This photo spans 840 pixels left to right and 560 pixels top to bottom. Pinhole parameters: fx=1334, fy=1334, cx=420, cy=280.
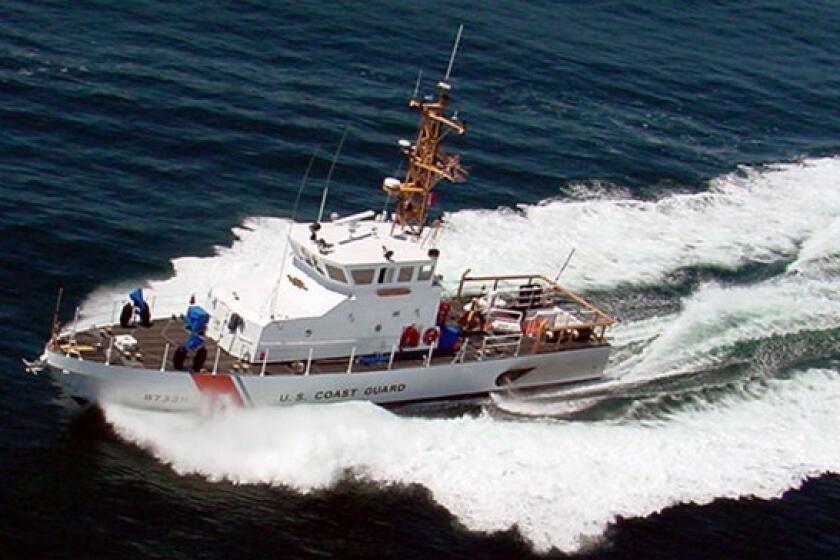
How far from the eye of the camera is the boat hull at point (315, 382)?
38031 mm

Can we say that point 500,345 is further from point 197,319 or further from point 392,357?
point 197,319

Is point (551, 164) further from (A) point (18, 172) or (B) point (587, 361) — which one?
(A) point (18, 172)

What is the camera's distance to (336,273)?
4053 cm

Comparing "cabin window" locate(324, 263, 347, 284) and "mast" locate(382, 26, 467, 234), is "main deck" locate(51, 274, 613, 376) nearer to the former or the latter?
"cabin window" locate(324, 263, 347, 284)

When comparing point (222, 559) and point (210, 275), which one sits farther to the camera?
point (210, 275)

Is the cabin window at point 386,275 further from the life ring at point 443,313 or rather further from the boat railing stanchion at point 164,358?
the boat railing stanchion at point 164,358

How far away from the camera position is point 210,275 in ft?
157

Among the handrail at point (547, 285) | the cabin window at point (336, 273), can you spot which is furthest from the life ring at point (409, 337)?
the handrail at point (547, 285)

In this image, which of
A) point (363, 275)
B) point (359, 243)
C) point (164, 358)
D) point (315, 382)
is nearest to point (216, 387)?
Result: point (164, 358)

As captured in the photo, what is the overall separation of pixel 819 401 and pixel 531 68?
31.6m

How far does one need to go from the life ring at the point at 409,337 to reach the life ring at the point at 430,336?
12.3 inches

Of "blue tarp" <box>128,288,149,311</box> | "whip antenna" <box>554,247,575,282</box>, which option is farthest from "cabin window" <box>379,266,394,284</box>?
"whip antenna" <box>554,247,575,282</box>

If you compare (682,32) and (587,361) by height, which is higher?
(682,32)

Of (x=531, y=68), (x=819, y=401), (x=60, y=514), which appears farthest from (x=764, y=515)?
(x=531, y=68)
